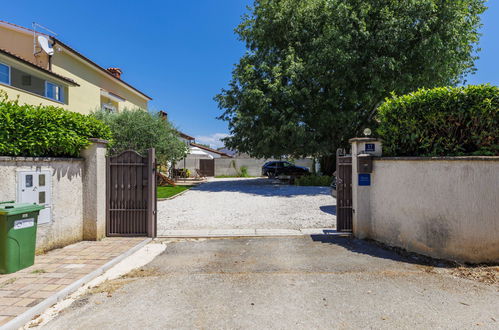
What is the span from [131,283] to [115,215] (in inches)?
108

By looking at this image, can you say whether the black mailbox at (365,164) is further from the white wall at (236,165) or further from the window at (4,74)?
the white wall at (236,165)

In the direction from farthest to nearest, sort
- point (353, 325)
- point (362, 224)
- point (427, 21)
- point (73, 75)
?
1. point (73, 75)
2. point (427, 21)
3. point (362, 224)
4. point (353, 325)

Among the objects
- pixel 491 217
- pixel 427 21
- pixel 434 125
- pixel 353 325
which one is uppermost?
pixel 427 21

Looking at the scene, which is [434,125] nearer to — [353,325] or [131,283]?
[353,325]

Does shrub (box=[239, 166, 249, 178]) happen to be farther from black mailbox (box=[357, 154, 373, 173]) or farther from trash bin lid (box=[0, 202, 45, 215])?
trash bin lid (box=[0, 202, 45, 215])

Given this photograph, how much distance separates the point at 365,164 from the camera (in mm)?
5789

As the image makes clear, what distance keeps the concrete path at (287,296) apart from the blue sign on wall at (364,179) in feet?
5.09

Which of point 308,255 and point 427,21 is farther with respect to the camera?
point 427,21

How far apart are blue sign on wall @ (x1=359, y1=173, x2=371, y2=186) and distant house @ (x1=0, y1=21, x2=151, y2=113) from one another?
1381 centimetres

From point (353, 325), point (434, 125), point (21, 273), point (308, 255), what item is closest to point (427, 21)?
point (434, 125)

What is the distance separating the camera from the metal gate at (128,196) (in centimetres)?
617

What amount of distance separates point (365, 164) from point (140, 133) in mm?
13496

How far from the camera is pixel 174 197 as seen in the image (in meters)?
12.5

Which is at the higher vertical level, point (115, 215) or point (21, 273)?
point (115, 215)
